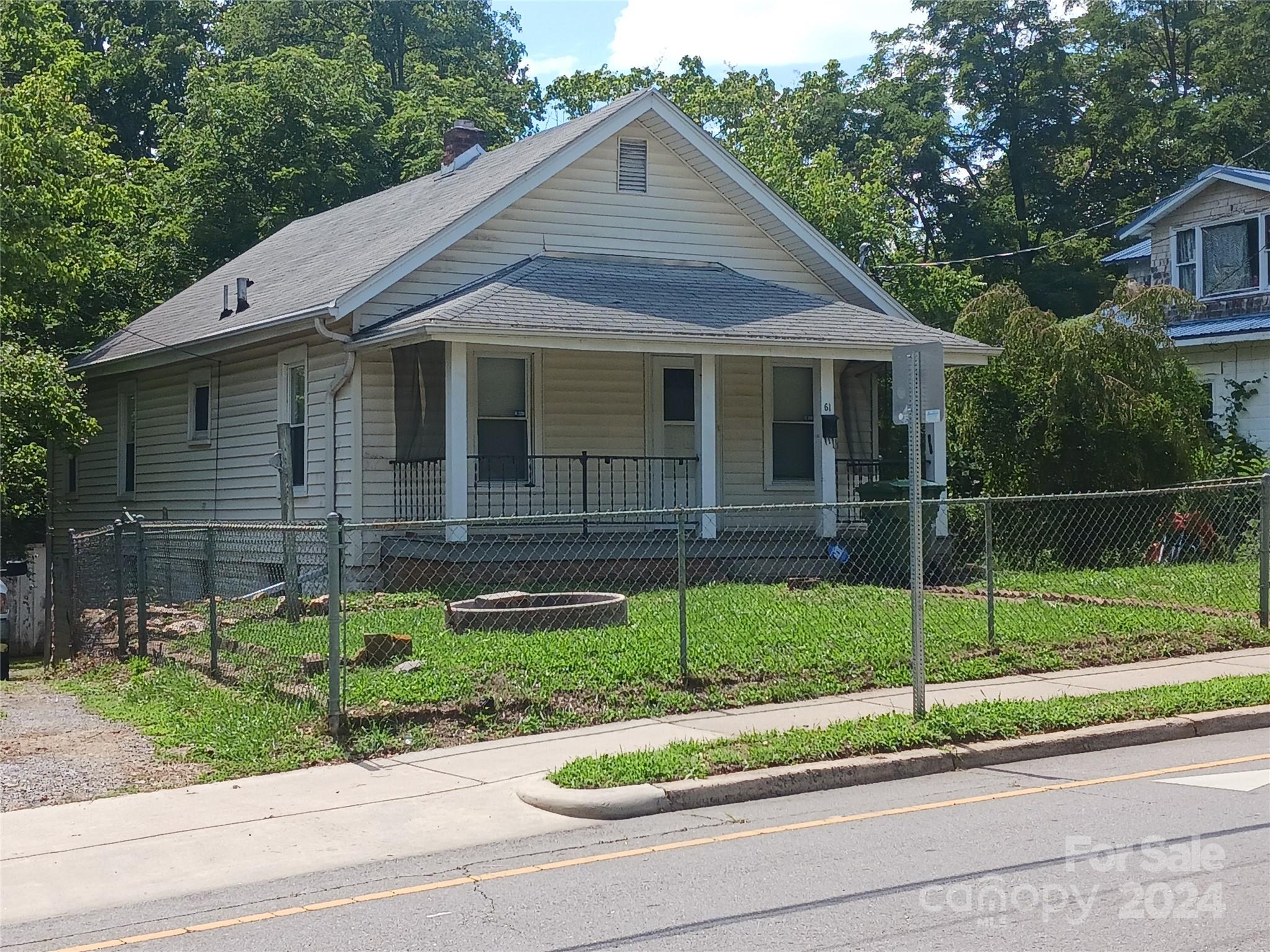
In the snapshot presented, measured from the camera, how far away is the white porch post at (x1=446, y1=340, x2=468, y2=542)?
16156mm

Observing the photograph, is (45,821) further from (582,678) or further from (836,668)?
(836,668)

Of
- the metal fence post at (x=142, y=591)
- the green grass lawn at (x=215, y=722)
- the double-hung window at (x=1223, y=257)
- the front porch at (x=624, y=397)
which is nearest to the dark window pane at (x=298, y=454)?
the front porch at (x=624, y=397)

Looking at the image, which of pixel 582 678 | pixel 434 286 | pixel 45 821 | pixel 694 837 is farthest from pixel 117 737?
pixel 434 286

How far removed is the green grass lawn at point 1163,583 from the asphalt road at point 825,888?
6770 millimetres

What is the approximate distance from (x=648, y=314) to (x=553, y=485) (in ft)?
9.06

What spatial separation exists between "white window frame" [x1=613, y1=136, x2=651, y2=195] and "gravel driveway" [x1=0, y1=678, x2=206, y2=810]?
37.2ft

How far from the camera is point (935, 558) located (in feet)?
58.6

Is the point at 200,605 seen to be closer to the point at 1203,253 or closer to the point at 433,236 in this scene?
the point at 433,236

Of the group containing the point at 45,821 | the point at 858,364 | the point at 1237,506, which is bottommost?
the point at 45,821

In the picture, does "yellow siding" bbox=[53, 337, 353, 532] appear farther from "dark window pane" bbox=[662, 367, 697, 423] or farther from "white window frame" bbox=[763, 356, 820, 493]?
"white window frame" bbox=[763, 356, 820, 493]

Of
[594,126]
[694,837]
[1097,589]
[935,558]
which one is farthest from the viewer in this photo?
[594,126]

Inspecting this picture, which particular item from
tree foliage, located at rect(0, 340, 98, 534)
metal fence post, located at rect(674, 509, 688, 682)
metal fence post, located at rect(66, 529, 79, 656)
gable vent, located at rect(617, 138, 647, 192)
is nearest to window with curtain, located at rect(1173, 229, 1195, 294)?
gable vent, located at rect(617, 138, 647, 192)

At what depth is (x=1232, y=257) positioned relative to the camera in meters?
27.2

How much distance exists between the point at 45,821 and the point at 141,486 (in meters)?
16.9
